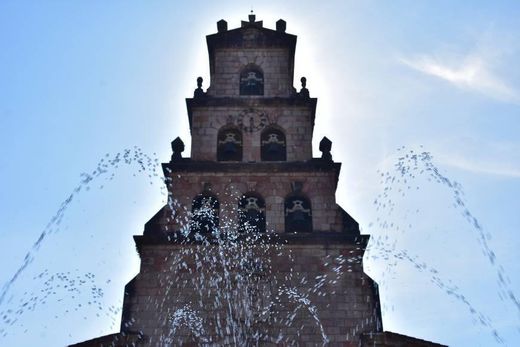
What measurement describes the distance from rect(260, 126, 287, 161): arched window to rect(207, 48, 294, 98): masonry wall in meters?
1.66

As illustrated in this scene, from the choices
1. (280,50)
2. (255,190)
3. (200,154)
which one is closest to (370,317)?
(255,190)

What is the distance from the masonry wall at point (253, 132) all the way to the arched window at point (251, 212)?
1514 mm

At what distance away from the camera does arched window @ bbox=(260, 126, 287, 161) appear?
20781 mm

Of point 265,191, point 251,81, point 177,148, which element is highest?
point 251,81

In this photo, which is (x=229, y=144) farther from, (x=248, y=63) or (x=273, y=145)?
(x=248, y=63)

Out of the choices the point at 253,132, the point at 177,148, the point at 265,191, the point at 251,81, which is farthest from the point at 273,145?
the point at 251,81

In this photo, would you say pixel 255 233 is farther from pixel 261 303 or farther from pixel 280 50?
pixel 280 50

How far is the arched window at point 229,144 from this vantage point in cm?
2073

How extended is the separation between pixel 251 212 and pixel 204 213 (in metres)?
1.34

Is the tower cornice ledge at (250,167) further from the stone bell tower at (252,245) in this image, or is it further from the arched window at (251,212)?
the arched window at (251,212)

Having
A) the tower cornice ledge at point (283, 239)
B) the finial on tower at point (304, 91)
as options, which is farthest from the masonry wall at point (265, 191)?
the finial on tower at point (304, 91)

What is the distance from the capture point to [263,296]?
17.2 m

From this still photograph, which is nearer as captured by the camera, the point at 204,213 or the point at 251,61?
the point at 204,213

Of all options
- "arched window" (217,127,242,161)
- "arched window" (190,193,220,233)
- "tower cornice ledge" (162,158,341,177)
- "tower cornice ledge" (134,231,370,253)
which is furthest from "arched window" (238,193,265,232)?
"arched window" (217,127,242,161)
